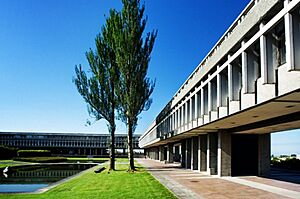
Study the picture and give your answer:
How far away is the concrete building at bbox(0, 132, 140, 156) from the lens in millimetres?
87625

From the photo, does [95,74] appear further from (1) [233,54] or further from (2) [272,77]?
(2) [272,77]

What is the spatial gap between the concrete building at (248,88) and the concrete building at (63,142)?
213 ft

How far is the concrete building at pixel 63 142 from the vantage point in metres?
87.6

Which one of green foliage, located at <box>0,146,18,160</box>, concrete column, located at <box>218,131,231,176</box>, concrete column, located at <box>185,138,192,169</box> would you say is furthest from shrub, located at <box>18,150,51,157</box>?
concrete column, located at <box>218,131,231,176</box>

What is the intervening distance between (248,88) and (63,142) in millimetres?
82763

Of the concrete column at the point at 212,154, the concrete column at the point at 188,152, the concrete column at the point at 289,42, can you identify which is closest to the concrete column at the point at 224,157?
the concrete column at the point at 212,154

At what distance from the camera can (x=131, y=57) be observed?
25.6 m

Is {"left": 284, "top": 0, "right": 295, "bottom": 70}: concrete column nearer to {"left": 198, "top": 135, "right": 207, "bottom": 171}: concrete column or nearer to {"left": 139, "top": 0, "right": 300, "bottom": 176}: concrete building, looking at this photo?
{"left": 139, "top": 0, "right": 300, "bottom": 176}: concrete building

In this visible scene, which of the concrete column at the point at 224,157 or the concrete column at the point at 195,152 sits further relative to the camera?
the concrete column at the point at 195,152

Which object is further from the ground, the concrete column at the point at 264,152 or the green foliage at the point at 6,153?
the concrete column at the point at 264,152

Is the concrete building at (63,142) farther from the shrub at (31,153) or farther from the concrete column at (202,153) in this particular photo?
the concrete column at (202,153)

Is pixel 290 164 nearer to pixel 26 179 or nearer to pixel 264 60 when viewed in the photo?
pixel 26 179

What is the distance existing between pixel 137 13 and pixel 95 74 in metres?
5.74

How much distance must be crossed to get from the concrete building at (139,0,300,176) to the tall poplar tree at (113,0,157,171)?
3.47 meters
